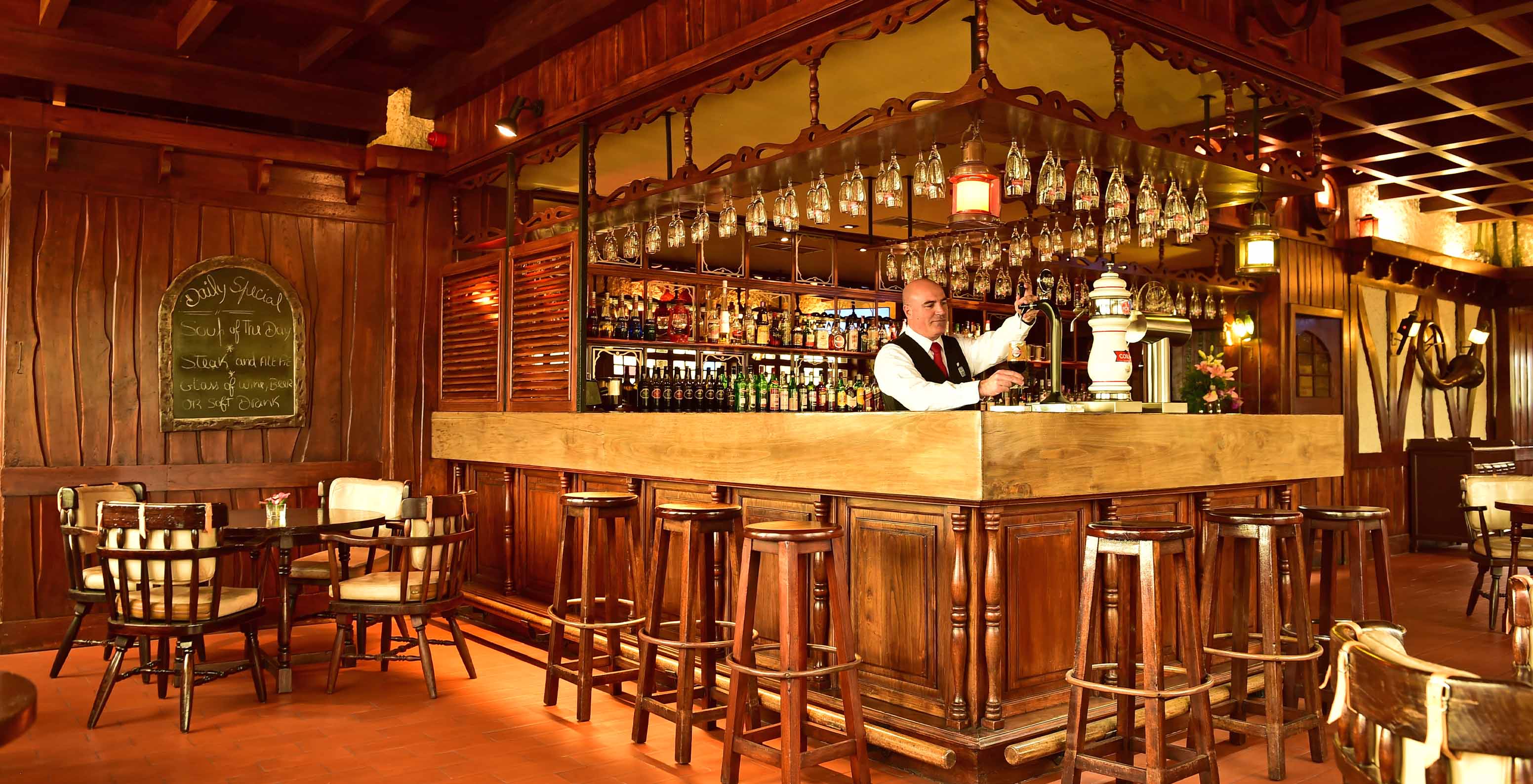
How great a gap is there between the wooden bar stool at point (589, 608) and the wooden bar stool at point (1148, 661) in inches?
69.6

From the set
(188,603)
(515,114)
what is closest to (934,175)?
(515,114)

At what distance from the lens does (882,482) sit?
3723 millimetres

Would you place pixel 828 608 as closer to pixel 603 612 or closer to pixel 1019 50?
pixel 603 612

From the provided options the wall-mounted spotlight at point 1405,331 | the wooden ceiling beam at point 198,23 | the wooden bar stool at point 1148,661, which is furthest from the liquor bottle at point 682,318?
the wall-mounted spotlight at point 1405,331

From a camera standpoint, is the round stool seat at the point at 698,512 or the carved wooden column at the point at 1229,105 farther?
the carved wooden column at the point at 1229,105

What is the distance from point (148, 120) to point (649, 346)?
3.33 meters

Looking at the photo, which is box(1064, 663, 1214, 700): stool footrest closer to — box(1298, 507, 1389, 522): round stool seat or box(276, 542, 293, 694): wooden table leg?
box(1298, 507, 1389, 522): round stool seat

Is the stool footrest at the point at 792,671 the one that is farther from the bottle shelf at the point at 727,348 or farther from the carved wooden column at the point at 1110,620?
the bottle shelf at the point at 727,348

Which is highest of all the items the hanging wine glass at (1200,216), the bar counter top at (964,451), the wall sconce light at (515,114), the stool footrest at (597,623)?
the wall sconce light at (515,114)

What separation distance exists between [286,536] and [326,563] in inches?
31.4

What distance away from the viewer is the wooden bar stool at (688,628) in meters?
3.82

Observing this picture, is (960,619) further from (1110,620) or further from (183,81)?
(183,81)

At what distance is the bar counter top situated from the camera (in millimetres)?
3469

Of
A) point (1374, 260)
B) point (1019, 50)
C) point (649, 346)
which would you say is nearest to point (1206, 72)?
point (1019, 50)
